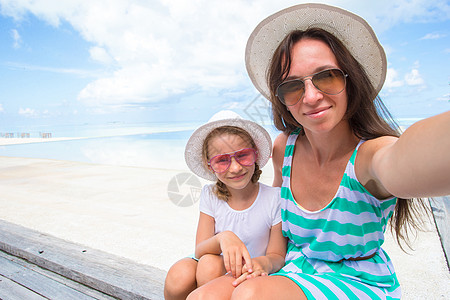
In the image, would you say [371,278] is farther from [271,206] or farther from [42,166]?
[42,166]

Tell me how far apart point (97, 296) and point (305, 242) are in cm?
140

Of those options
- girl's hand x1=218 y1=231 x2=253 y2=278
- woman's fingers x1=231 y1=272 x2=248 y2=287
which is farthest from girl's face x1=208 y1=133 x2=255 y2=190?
woman's fingers x1=231 y1=272 x2=248 y2=287

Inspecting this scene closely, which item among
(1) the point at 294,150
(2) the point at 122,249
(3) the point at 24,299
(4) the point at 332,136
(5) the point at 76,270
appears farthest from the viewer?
(2) the point at 122,249

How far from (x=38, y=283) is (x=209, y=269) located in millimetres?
1505

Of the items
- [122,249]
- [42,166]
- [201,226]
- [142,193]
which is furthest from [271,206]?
[42,166]

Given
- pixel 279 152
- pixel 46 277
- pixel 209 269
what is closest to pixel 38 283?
pixel 46 277

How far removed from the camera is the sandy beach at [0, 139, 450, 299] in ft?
8.84

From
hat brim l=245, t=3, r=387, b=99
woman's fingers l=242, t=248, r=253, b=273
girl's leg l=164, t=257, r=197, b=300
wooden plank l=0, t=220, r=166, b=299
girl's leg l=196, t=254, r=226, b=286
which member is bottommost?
wooden plank l=0, t=220, r=166, b=299

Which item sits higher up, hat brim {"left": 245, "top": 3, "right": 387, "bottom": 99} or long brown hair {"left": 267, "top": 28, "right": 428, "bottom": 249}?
hat brim {"left": 245, "top": 3, "right": 387, "bottom": 99}

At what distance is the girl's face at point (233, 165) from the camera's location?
1.70 metres

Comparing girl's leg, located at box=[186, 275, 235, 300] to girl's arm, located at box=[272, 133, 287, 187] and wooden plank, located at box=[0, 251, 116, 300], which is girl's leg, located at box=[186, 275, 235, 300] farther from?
wooden plank, located at box=[0, 251, 116, 300]

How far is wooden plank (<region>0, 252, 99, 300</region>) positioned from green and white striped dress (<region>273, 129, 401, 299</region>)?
1439mm

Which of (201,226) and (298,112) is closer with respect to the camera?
(298,112)

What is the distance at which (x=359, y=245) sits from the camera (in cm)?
134
